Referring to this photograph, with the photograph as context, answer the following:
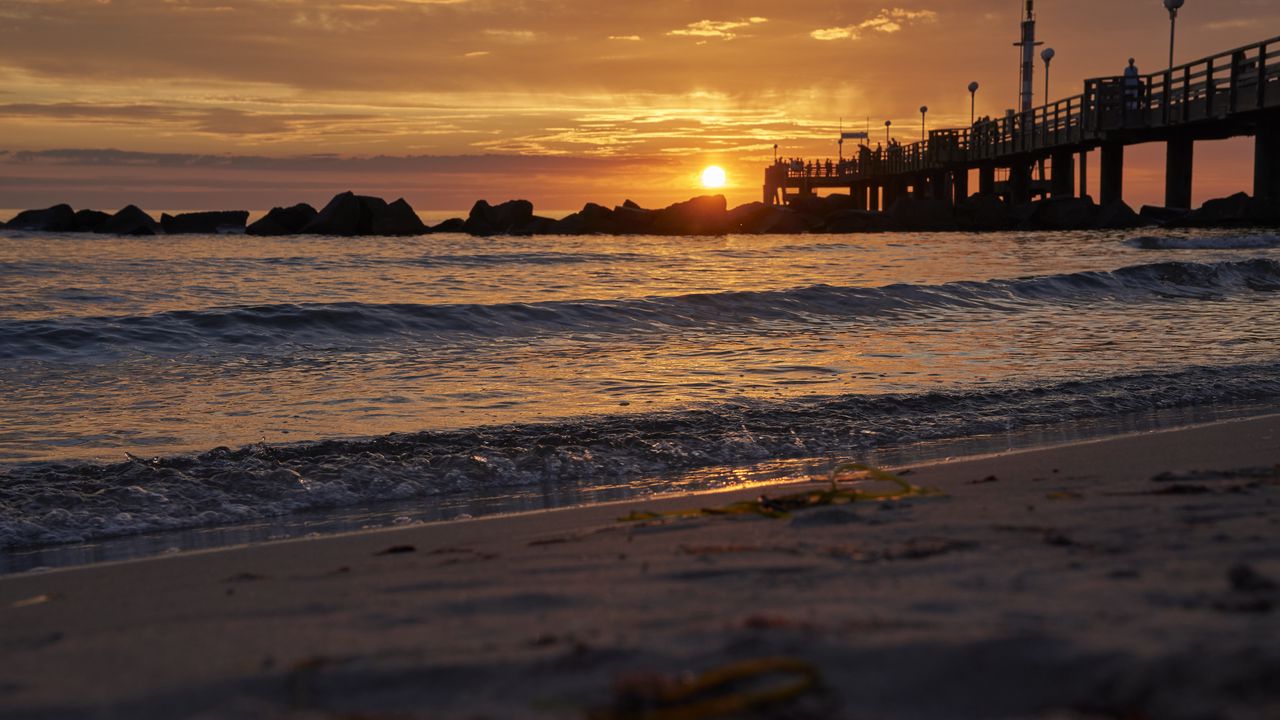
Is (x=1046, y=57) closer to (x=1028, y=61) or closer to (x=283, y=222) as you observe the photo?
(x=1028, y=61)

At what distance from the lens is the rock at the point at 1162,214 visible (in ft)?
120

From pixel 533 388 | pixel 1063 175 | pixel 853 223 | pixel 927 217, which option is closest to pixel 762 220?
pixel 853 223

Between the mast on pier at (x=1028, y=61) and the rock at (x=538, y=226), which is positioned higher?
the mast on pier at (x=1028, y=61)

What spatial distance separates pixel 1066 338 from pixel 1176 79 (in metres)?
27.4

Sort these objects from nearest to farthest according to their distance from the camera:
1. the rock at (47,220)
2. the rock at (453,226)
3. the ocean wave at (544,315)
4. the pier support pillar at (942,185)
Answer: the ocean wave at (544,315) < the rock at (47,220) < the rock at (453,226) < the pier support pillar at (942,185)

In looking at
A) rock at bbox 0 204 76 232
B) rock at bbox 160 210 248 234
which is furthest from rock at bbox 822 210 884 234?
rock at bbox 0 204 76 232

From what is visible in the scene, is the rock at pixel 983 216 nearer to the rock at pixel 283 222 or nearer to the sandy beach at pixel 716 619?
the rock at pixel 283 222

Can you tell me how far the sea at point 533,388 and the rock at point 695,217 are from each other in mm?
28989

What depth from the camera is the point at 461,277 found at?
20.3 meters

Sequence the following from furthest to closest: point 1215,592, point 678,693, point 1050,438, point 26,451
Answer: point 1050,438
point 26,451
point 1215,592
point 678,693

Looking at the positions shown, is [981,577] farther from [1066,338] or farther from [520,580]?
[1066,338]

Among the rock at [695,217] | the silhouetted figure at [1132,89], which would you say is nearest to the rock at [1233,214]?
the silhouetted figure at [1132,89]

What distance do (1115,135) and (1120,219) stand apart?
3029 millimetres

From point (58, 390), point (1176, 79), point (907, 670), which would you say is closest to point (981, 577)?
point (907, 670)
